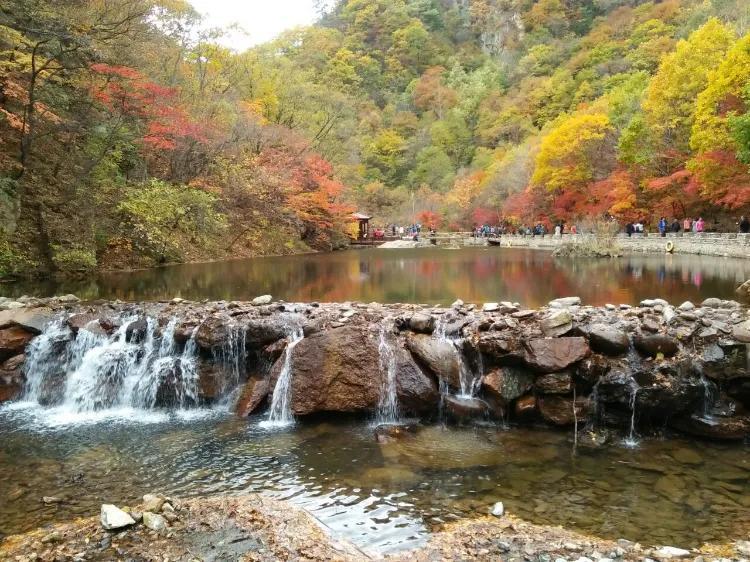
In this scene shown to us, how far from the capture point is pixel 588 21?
90.7m

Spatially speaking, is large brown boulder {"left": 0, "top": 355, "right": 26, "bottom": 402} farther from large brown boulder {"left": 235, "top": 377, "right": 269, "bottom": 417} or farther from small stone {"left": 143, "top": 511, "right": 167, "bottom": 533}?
small stone {"left": 143, "top": 511, "right": 167, "bottom": 533}

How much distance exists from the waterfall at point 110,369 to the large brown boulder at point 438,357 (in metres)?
3.44

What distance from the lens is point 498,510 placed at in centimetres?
471

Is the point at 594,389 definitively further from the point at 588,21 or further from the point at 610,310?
the point at 588,21

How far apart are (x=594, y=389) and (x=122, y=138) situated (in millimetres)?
20806

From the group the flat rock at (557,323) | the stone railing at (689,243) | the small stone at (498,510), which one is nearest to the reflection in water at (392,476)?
the small stone at (498,510)

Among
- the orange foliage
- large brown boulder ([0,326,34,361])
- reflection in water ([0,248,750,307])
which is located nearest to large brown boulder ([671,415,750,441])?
reflection in water ([0,248,750,307])

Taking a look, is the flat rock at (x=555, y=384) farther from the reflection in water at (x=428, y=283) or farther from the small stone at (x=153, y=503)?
the reflection in water at (x=428, y=283)

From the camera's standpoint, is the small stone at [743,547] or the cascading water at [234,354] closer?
the small stone at [743,547]

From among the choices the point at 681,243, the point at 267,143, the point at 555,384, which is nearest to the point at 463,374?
the point at 555,384

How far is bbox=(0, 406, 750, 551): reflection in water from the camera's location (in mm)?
4633

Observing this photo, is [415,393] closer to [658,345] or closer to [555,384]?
[555,384]

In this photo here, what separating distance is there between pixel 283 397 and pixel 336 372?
83cm

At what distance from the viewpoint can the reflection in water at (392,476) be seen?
463 centimetres
